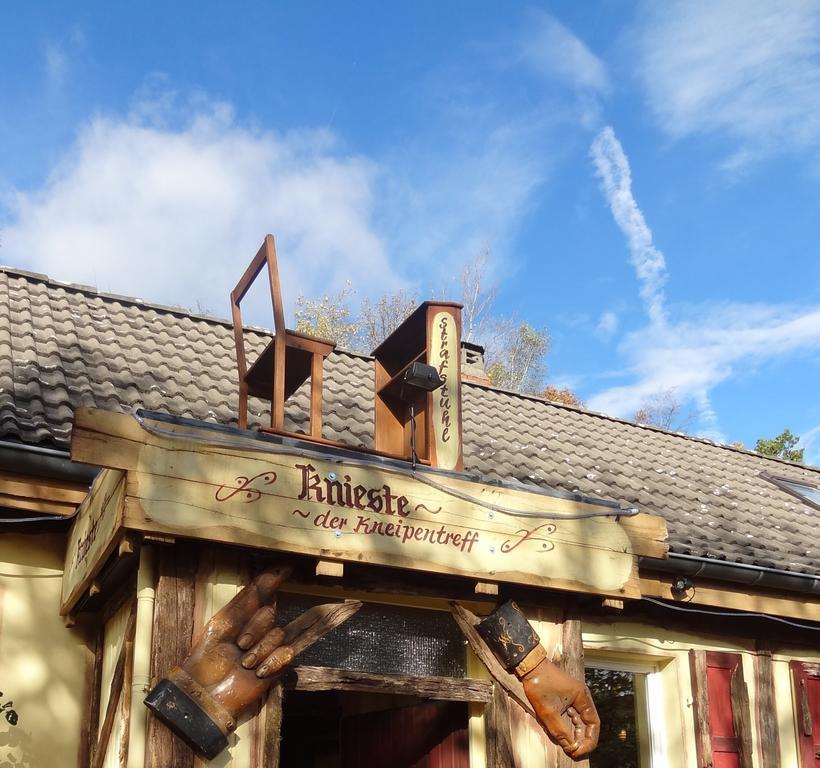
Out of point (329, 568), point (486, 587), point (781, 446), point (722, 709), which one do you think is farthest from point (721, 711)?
point (781, 446)

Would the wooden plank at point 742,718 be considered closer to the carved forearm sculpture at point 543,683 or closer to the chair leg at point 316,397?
the carved forearm sculpture at point 543,683

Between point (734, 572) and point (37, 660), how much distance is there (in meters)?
4.63

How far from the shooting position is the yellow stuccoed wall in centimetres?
544

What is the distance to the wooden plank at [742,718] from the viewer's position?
711 centimetres

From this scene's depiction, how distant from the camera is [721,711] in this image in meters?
7.24

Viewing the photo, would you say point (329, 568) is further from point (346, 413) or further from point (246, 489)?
point (346, 413)

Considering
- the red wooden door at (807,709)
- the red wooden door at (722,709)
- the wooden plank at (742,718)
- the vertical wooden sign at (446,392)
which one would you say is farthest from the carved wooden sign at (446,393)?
the red wooden door at (807,709)

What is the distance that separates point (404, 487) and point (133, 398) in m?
2.61

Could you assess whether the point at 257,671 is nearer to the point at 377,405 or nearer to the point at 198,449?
the point at 198,449

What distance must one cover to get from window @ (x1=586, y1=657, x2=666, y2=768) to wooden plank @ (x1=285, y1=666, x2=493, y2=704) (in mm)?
1774

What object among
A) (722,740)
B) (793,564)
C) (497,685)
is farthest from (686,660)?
(497,685)

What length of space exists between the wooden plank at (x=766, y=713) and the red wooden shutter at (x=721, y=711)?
0.21 meters

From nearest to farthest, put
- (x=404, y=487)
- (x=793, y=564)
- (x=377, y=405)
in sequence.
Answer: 1. (x=404, y=487)
2. (x=377, y=405)
3. (x=793, y=564)

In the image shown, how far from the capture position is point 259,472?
488 centimetres
